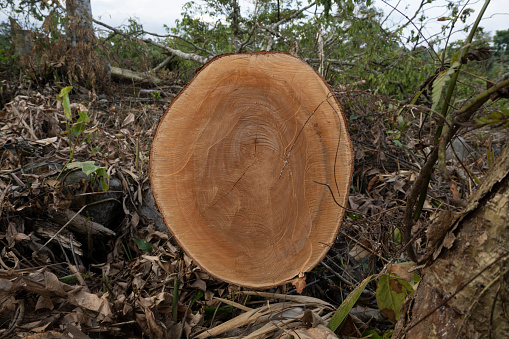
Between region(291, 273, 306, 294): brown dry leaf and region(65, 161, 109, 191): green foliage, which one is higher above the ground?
region(65, 161, 109, 191): green foliage

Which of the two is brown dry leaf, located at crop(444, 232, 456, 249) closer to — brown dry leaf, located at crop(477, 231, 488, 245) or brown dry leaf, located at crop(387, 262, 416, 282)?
brown dry leaf, located at crop(477, 231, 488, 245)

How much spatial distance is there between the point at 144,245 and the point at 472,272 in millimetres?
1699

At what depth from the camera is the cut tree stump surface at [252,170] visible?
1.64 metres

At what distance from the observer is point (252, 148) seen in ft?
5.46

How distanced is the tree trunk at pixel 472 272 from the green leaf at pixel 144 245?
1.48 metres

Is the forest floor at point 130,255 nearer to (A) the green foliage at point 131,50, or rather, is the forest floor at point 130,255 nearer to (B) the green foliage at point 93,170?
(B) the green foliage at point 93,170

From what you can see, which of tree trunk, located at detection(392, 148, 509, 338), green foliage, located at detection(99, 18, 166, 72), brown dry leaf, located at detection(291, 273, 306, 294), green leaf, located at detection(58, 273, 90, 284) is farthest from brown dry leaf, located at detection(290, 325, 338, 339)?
green foliage, located at detection(99, 18, 166, 72)

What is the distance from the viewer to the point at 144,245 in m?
2.05

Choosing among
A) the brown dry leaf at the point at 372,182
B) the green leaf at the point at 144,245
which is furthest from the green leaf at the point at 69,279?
the brown dry leaf at the point at 372,182

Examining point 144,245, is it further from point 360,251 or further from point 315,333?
point 360,251

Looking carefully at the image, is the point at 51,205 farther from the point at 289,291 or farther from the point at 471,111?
the point at 471,111

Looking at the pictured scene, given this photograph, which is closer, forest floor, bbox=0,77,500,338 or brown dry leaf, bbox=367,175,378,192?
forest floor, bbox=0,77,500,338

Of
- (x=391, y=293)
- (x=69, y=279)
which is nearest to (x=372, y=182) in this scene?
(x=391, y=293)

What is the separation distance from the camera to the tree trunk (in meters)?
0.93
